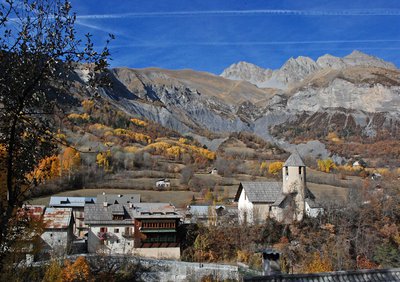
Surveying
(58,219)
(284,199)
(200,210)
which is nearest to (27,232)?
(58,219)

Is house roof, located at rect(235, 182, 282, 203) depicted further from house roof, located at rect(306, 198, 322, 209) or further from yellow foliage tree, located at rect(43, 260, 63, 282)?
yellow foliage tree, located at rect(43, 260, 63, 282)

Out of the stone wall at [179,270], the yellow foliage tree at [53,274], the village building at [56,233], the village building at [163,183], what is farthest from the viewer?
the village building at [163,183]

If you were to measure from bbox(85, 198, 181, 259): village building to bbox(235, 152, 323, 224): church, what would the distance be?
8.27 metres

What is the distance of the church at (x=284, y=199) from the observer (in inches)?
1917

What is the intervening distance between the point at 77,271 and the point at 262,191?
23300mm

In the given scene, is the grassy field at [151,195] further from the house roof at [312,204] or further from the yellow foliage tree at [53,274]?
the yellow foliage tree at [53,274]

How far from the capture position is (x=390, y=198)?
51.7m

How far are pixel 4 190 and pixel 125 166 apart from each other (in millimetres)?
103175

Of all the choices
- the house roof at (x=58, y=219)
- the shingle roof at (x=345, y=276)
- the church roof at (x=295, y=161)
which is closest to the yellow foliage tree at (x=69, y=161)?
the house roof at (x=58, y=219)

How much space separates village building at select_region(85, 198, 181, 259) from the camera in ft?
160

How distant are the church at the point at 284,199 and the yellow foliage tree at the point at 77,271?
748 inches

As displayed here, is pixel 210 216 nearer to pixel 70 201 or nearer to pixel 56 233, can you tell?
pixel 56 233

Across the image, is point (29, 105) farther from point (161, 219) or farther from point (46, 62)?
point (161, 219)

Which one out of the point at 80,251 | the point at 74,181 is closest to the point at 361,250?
the point at 80,251
